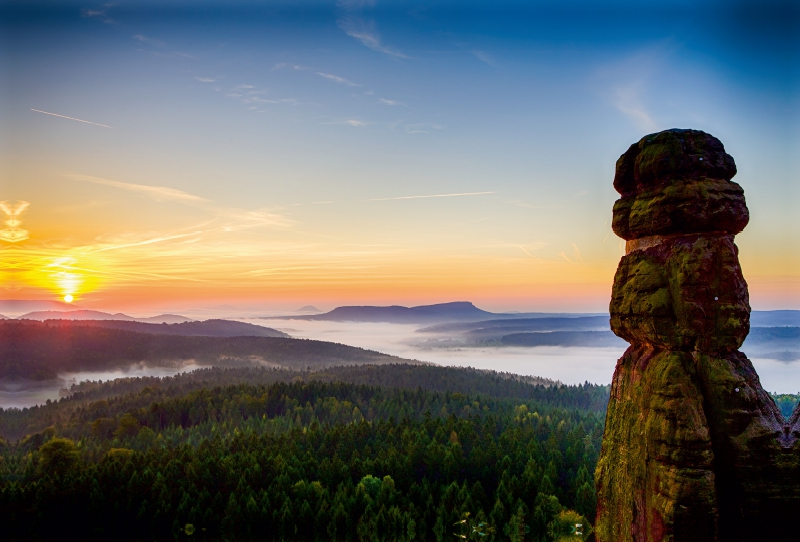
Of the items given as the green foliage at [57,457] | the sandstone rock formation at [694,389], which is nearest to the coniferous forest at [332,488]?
the green foliage at [57,457]

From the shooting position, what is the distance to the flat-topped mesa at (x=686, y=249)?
1822cm

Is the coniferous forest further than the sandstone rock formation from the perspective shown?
Yes

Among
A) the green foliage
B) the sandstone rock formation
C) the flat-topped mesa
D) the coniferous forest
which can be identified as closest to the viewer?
the sandstone rock formation

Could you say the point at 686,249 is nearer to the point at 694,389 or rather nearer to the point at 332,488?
the point at 694,389

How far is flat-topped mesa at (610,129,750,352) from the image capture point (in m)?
18.2

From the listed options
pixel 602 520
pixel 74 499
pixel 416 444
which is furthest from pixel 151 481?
pixel 602 520

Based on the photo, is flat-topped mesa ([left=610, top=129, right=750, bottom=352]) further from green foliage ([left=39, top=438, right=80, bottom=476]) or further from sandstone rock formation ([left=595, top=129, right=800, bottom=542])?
green foliage ([left=39, top=438, right=80, bottom=476])

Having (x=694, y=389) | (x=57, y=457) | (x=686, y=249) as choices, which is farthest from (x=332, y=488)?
(x=57, y=457)

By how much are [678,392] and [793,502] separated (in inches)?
200

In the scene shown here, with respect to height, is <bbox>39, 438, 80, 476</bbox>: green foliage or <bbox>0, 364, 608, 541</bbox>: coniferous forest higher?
<bbox>0, 364, 608, 541</bbox>: coniferous forest

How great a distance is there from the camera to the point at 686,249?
18672mm

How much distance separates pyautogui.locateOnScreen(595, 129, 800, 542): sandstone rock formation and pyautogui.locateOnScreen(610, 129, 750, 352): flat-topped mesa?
1.5 inches

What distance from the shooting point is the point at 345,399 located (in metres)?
160

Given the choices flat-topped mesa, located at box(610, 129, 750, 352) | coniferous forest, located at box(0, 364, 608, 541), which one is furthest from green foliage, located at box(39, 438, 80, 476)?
flat-topped mesa, located at box(610, 129, 750, 352)
